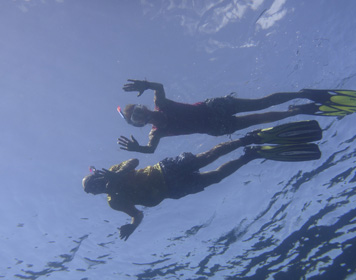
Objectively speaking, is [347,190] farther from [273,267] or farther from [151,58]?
[151,58]

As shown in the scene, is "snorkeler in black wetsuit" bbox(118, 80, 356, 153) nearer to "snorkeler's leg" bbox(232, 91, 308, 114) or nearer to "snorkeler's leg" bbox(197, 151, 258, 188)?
"snorkeler's leg" bbox(232, 91, 308, 114)

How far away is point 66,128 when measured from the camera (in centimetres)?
1141

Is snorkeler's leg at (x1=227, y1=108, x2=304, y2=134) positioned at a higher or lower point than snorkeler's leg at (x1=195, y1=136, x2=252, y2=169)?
higher

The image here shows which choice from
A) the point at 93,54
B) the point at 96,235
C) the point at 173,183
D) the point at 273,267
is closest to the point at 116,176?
the point at 173,183

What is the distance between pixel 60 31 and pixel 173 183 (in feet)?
24.4

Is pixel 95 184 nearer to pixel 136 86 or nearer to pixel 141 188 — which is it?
pixel 141 188

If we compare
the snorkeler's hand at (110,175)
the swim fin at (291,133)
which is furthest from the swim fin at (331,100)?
the snorkeler's hand at (110,175)

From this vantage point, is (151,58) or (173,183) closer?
(173,183)

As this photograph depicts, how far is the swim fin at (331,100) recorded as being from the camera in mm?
6512

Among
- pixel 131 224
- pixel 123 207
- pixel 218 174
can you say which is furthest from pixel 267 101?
pixel 131 224

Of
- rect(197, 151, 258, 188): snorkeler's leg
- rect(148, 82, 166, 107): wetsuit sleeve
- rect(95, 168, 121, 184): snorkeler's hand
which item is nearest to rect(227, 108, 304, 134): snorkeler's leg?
rect(197, 151, 258, 188): snorkeler's leg

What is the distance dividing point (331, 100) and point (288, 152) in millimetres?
1796

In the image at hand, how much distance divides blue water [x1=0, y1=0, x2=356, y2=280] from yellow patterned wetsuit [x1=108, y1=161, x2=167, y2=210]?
13.2 feet

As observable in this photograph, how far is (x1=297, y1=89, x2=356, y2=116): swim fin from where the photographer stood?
6.51 m
